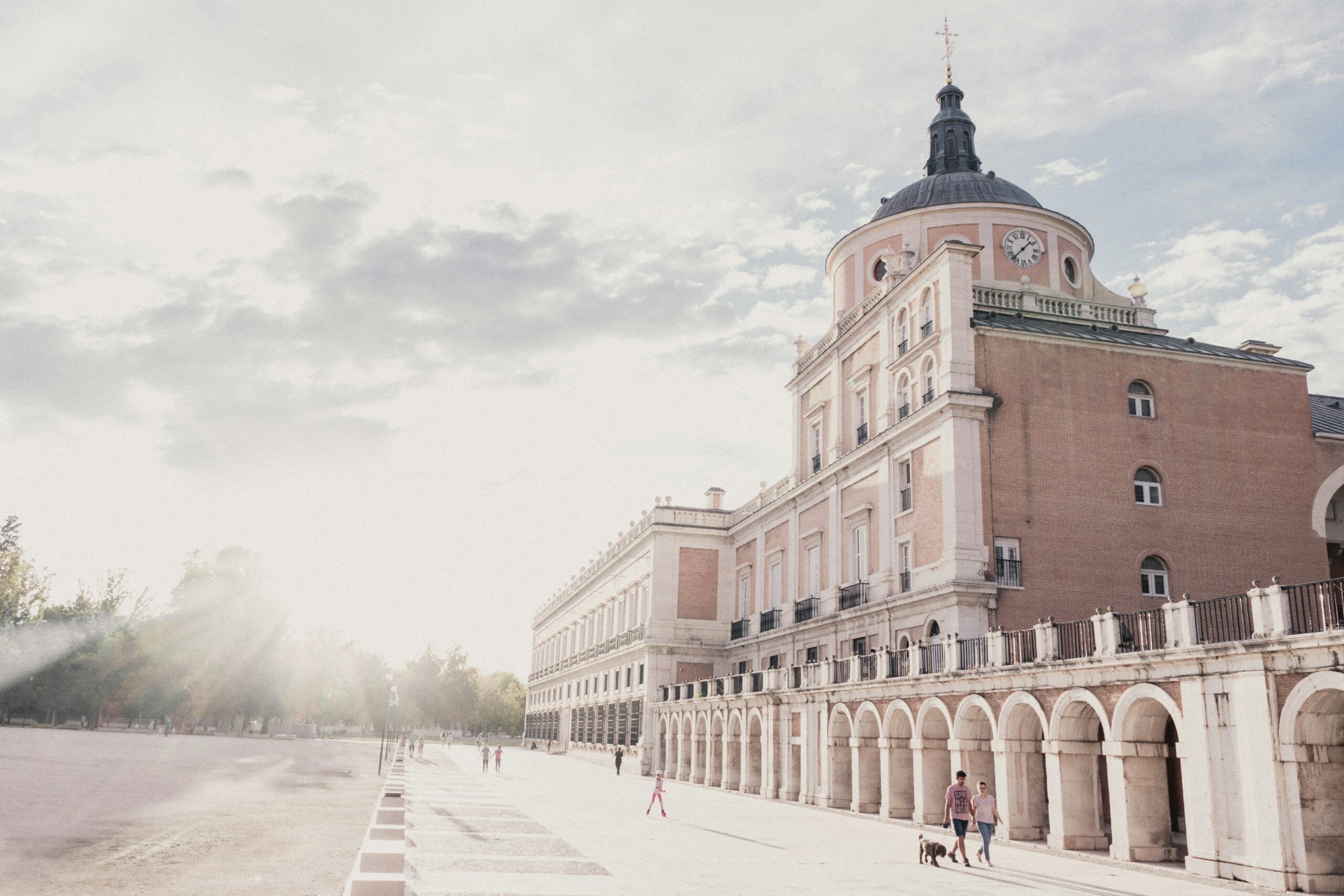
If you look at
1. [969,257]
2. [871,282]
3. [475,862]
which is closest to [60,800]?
[475,862]

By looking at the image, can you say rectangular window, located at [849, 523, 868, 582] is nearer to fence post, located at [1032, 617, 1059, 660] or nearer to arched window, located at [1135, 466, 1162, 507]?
arched window, located at [1135, 466, 1162, 507]

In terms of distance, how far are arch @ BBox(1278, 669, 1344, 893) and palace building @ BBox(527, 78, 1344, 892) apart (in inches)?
1.5

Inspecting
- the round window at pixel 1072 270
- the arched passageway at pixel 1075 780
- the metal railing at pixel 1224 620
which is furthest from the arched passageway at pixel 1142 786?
the round window at pixel 1072 270

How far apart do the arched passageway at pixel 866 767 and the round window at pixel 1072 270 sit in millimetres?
21624

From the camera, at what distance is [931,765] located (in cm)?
2542

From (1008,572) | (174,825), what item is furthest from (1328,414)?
(174,825)

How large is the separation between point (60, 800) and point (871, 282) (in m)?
33.2

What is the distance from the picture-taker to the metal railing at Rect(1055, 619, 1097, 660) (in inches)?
786

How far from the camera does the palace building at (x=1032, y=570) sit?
1623cm

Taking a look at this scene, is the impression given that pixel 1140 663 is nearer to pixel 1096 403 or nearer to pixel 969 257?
pixel 1096 403

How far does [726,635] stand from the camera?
55219 millimetres

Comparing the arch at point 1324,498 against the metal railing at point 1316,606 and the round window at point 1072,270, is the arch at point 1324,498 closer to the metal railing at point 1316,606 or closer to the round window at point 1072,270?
the round window at point 1072,270

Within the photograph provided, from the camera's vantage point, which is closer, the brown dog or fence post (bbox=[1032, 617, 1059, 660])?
the brown dog

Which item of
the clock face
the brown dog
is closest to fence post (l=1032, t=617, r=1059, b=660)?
the brown dog
